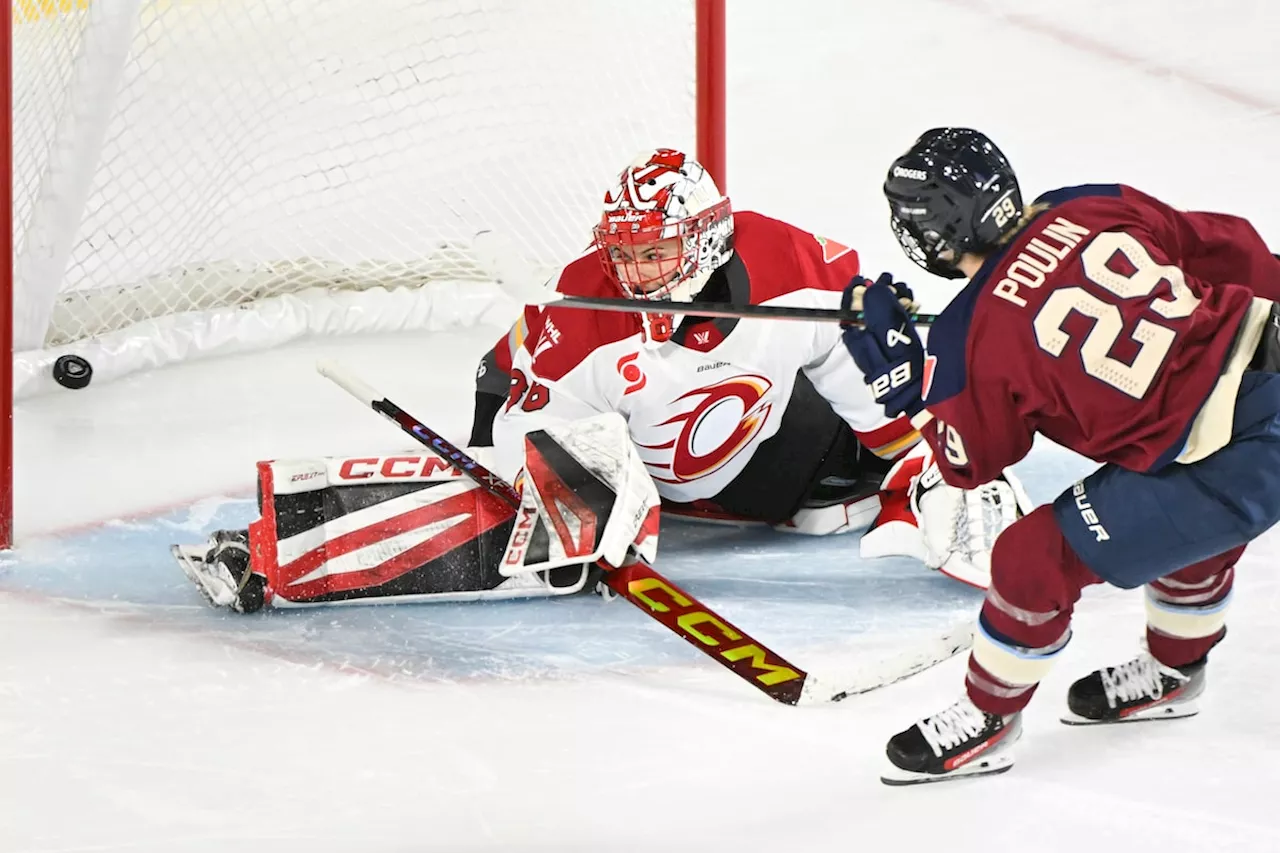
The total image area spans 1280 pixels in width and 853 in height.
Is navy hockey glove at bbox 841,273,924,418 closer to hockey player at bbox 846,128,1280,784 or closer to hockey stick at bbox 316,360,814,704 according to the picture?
hockey player at bbox 846,128,1280,784

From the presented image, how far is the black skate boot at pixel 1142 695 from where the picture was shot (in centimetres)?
216

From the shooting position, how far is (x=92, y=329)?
386 cm

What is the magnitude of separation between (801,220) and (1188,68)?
4.42 feet

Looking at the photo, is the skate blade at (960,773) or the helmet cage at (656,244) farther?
the helmet cage at (656,244)

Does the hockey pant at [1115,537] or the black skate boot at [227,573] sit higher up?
the hockey pant at [1115,537]

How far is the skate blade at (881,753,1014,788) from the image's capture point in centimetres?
200

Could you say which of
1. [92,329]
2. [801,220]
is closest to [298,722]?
[92,329]

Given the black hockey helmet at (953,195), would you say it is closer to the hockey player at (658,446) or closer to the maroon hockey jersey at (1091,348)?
the maroon hockey jersey at (1091,348)

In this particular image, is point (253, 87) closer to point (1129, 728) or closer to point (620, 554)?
point (620, 554)

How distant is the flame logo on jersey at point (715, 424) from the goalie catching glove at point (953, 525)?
292mm

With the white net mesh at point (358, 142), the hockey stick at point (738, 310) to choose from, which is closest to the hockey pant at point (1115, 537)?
the hockey stick at point (738, 310)

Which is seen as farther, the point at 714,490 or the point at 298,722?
the point at 714,490

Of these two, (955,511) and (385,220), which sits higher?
(385,220)

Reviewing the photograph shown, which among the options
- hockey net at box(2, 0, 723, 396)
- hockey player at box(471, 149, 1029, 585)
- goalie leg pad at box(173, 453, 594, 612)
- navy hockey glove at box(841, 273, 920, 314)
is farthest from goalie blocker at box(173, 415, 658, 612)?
hockey net at box(2, 0, 723, 396)
